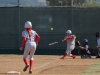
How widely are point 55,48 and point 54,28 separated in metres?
1.40

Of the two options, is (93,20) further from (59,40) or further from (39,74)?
(39,74)

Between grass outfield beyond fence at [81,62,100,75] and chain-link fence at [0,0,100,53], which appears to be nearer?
grass outfield beyond fence at [81,62,100,75]

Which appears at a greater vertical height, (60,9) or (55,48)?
(60,9)

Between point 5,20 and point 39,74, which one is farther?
point 5,20

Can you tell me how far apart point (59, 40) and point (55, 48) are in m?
0.64

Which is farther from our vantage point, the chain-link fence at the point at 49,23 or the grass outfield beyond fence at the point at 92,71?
the chain-link fence at the point at 49,23

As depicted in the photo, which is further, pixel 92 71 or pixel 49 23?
pixel 49 23

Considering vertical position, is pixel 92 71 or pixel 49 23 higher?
pixel 49 23

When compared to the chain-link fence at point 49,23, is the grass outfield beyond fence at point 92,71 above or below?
below

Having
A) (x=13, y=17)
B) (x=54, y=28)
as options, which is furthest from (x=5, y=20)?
(x=54, y=28)

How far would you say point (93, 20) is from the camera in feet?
101

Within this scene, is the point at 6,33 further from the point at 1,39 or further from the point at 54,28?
the point at 54,28

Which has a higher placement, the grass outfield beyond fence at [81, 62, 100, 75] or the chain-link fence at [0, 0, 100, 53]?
the chain-link fence at [0, 0, 100, 53]

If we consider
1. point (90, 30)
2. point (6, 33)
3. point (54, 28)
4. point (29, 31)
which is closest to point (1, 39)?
point (6, 33)
